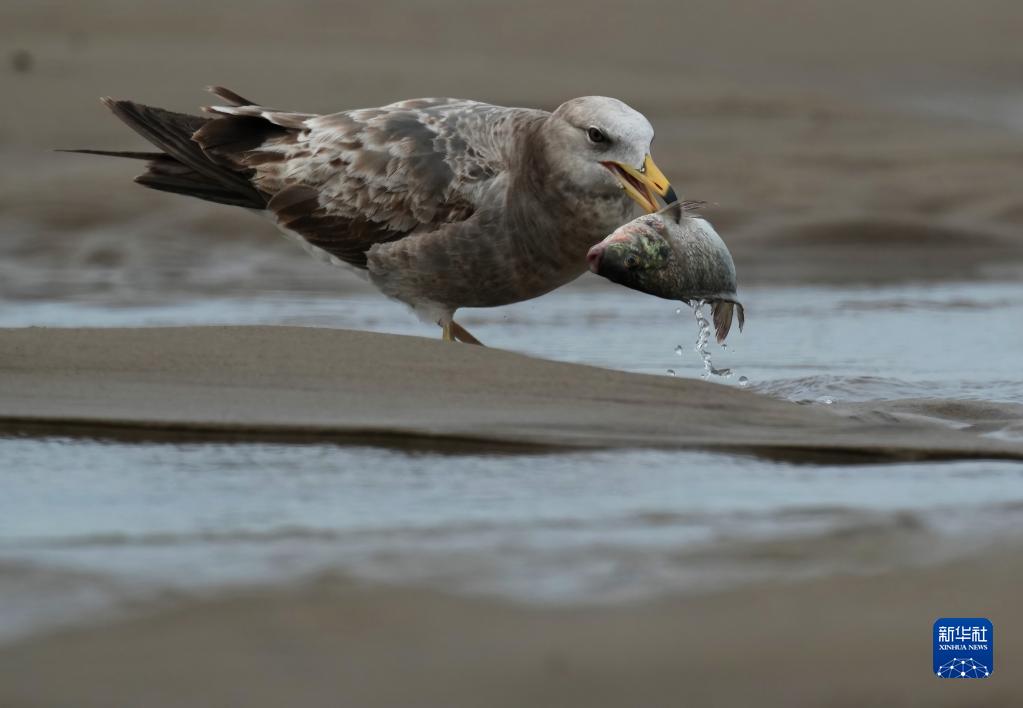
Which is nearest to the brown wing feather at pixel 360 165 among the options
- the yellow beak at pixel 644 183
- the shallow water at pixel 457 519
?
the yellow beak at pixel 644 183

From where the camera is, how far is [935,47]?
51.0 ft

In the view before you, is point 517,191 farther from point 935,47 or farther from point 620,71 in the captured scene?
point 935,47

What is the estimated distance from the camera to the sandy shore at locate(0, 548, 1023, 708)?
2.68 metres

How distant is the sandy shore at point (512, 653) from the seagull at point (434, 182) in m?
3.02

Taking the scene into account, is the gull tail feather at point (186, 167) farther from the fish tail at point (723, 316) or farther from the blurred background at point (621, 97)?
the fish tail at point (723, 316)

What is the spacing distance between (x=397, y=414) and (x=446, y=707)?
5.84ft

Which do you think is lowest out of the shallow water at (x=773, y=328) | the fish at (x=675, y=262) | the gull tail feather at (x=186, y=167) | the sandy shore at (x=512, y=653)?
the sandy shore at (x=512, y=653)

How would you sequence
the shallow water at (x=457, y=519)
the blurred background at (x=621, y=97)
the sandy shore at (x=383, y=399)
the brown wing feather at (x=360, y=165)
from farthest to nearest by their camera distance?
the blurred background at (x=621, y=97)
the brown wing feather at (x=360, y=165)
the sandy shore at (x=383, y=399)
the shallow water at (x=457, y=519)

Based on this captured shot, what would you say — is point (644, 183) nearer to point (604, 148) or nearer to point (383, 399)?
point (604, 148)

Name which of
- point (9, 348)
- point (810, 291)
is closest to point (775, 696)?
point (9, 348)

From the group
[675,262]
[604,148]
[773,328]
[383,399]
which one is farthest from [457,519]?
[773,328]

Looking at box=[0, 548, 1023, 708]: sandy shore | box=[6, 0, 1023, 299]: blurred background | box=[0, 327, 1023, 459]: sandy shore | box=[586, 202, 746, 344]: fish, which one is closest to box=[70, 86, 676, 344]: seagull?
box=[586, 202, 746, 344]: fish

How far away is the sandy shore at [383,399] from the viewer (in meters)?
4.25

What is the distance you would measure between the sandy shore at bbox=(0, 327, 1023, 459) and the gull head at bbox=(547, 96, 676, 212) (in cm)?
134
